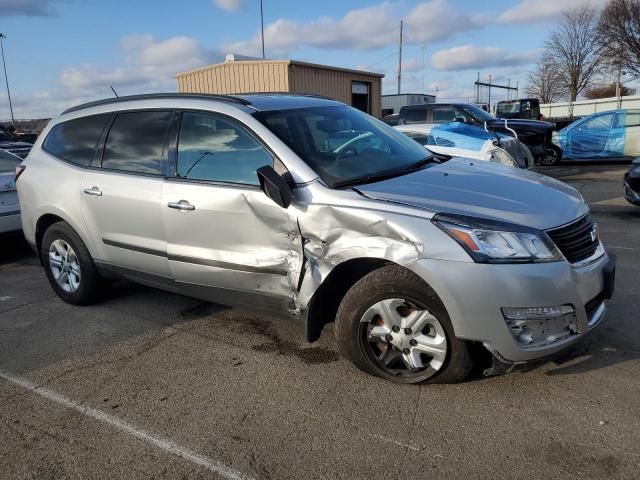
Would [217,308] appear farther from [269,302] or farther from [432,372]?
[432,372]

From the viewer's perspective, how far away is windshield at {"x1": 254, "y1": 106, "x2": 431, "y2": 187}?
3488mm

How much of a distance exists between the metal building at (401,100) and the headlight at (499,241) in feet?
115

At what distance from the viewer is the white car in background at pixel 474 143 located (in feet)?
25.3

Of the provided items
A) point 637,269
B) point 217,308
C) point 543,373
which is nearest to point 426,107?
point 637,269

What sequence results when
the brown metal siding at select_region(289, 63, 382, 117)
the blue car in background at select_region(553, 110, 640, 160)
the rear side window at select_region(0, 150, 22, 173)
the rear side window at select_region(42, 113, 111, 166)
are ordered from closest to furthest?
the rear side window at select_region(42, 113, 111, 166)
the rear side window at select_region(0, 150, 22, 173)
the blue car in background at select_region(553, 110, 640, 160)
the brown metal siding at select_region(289, 63, 382, 117)

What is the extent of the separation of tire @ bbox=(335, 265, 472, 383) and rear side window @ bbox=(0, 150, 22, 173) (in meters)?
5.92

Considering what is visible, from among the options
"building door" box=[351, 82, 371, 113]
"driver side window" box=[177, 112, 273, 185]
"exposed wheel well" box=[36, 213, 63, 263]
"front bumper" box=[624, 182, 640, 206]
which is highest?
"building door" box=[351, 82, 371, 113]

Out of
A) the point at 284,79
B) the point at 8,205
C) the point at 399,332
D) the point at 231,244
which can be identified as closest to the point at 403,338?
the point at 399,332

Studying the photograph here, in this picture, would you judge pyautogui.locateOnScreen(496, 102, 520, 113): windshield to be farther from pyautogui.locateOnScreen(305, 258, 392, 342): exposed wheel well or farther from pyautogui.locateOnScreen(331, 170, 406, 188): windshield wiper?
pyautogui.locateOnScreen(305, 258, 392, 342): exposed wheel well

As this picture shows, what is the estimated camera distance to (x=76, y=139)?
476cm

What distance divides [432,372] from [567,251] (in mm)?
1011

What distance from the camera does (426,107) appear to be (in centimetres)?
1376

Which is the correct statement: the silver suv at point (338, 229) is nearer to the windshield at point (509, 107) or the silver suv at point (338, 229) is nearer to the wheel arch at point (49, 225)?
the wheel arch at point (49, 225)

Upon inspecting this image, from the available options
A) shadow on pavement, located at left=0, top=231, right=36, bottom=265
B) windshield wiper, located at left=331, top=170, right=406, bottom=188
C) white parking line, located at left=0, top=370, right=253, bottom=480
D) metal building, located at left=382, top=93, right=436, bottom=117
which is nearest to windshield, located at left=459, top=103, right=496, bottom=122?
shadow on pavement, located at left=0, top=231, right=36, bottom=265
